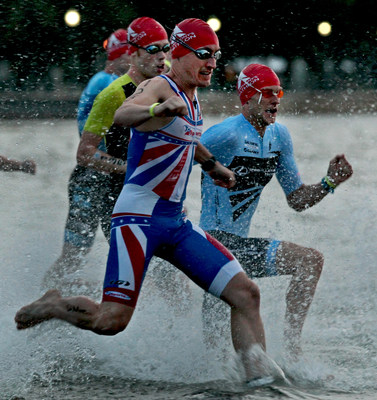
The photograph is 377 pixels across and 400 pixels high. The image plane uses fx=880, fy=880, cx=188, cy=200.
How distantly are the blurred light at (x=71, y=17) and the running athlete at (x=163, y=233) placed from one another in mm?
34268

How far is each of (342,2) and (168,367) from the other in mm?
39994

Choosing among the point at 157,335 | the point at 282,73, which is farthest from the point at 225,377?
the point at 282,73

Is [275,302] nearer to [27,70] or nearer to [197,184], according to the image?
[197,184]

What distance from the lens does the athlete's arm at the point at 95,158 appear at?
634 cm

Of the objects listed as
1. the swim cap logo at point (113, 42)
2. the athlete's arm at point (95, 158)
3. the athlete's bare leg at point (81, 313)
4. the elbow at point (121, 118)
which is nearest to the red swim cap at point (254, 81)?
the athlete's arm at point (95, 158)

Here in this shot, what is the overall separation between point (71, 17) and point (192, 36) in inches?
1362

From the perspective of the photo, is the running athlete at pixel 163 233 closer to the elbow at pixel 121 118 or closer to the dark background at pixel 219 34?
the elbow at pixel 121 118

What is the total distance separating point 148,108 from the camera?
4559 millimetres

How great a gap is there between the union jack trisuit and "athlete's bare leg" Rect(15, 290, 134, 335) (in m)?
0.07

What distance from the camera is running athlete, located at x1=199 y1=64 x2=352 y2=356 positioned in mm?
5555

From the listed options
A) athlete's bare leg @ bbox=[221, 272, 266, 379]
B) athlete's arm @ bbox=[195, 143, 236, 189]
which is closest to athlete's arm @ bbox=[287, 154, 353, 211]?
athlete's arm @ bbox=[195, 143, 236, 189]

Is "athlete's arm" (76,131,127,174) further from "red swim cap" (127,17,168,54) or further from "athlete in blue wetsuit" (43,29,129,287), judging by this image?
"red swim cap" (127,17,168,54)

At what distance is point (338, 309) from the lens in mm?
7121

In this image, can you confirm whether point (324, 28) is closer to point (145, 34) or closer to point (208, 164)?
point (145, 34)
